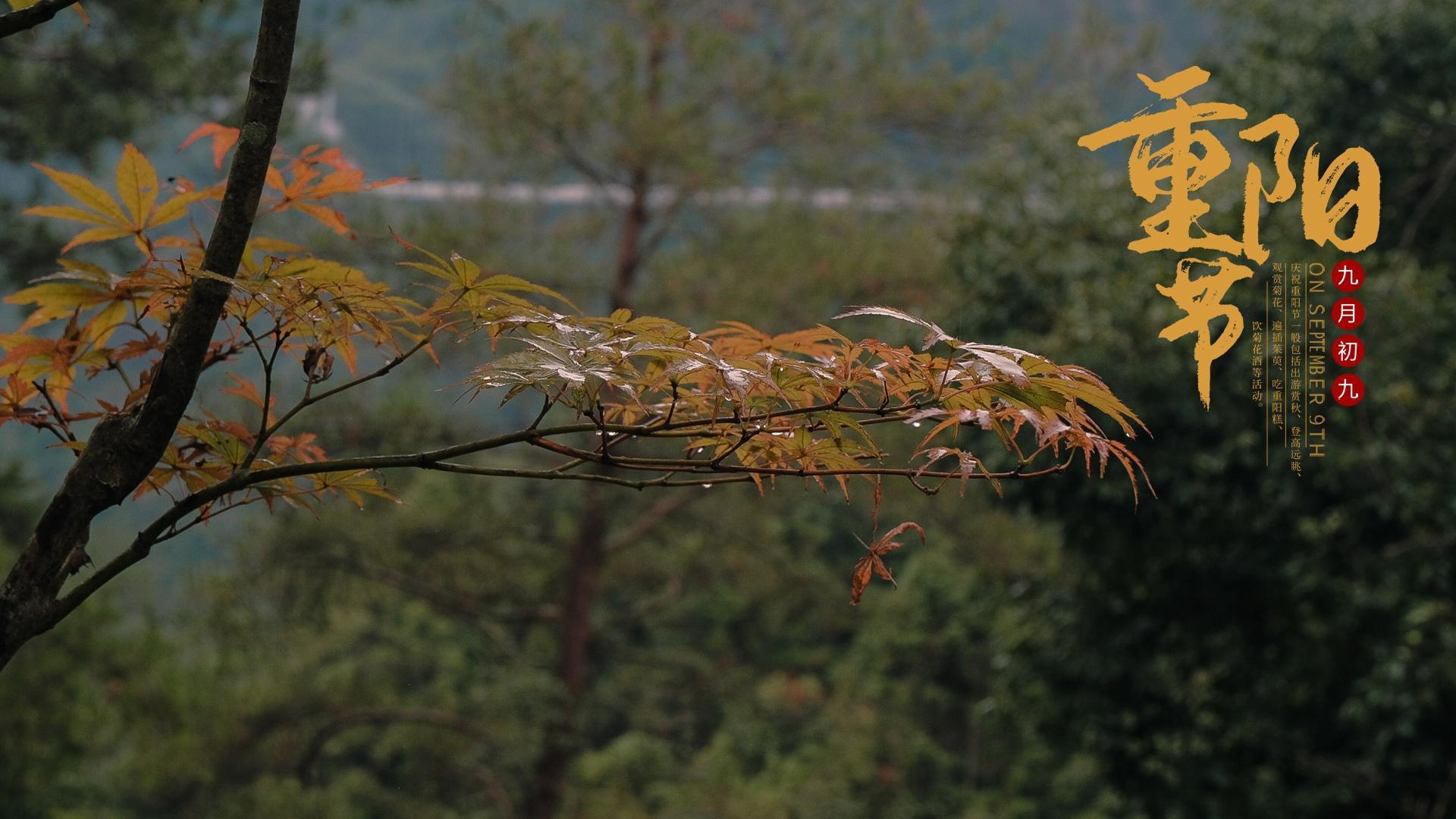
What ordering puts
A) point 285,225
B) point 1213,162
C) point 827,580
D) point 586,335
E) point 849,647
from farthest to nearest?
point 849,647 → point 827,580 → point 285,225 → point 1213,162 → point 586,335

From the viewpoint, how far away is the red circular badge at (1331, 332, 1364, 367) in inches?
118

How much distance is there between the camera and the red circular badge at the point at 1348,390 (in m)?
2.98

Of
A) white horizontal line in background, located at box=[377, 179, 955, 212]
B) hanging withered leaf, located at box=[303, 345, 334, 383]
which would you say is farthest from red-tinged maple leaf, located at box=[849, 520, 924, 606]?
white horizontal line in background, located at box=[377, 179, 955, 212]

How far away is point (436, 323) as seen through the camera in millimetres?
773

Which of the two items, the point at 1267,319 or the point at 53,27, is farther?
the point at 53,27

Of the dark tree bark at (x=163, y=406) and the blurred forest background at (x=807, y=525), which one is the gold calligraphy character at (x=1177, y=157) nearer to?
the blurred forest background at (x=807, y=525)

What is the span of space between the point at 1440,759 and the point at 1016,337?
149 centimetres

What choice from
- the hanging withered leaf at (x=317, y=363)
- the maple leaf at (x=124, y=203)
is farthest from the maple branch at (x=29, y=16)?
the hanging withered leaf at (x=317, y=363)

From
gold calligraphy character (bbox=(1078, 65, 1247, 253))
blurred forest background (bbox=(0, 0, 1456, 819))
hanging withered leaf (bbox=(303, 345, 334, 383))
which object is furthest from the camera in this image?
blurred forest background (bbox=(0, 0, 1456, 819))

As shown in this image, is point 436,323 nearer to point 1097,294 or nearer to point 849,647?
point 1097,294

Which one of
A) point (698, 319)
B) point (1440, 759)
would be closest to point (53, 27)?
point (698, 319)

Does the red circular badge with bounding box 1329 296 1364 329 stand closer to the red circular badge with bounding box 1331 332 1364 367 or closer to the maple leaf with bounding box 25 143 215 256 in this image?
the red circular badge with bounding box 1331 332 1364 367

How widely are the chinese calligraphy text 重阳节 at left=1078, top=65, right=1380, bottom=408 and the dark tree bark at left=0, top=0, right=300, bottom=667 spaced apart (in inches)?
89.7

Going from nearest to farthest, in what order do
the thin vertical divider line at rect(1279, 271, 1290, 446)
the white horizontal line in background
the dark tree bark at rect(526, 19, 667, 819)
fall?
the thin vertical divider line at rect(1279, 271, 1290, 446)
the dark tree bark at rect(526, 19, 667, 819)
the white horizontal line in background
